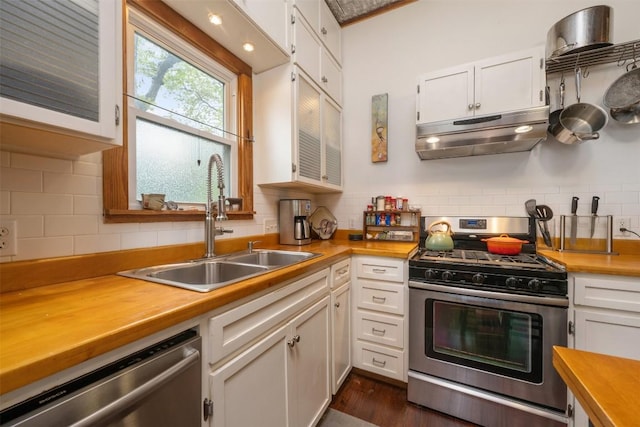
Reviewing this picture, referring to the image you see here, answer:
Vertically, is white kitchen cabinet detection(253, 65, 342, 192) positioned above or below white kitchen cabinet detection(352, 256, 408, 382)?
above

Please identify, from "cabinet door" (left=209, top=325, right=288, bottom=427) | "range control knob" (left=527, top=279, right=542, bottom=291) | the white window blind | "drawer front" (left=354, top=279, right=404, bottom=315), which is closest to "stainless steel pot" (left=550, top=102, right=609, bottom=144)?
"range control knob" (left=527, top=279, right=542, bottom=291)

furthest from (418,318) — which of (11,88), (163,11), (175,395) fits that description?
(163,11)

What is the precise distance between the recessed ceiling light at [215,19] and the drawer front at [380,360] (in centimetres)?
220

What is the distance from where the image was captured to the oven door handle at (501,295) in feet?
4.41

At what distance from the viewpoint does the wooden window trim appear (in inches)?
43.7

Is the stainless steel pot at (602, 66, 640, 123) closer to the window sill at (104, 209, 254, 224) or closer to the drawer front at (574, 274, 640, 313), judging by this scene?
the drawer front at (574, 274, 640, 313)

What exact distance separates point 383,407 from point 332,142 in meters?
2.04

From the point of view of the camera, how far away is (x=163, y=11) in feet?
4.34

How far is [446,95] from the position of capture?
1.87 metres

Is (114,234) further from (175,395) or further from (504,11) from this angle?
(504,11)

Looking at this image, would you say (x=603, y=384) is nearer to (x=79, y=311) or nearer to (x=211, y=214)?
(x=79, y=311)

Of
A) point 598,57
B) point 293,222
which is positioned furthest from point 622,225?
point 293,222

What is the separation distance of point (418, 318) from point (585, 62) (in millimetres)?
2064

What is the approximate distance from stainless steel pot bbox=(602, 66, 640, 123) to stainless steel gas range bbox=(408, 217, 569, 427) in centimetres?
111
